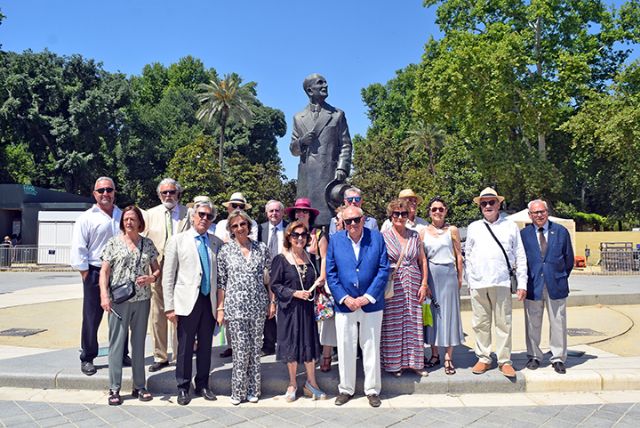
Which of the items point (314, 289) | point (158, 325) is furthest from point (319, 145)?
point (158, 325)

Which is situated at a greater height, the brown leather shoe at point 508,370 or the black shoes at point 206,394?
the brown leather shoe at point 508,370

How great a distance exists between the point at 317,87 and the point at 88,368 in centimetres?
502

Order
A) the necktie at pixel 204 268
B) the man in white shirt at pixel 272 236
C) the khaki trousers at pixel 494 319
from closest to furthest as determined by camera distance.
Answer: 1. the necktie at pixel 204 268
2. the khaki trousers at pixel 494 319
3. the man in white shirt at pixel 272 236

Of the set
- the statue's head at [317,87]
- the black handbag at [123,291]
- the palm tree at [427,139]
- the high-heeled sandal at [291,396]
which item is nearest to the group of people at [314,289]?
the black handbag at [123,291]

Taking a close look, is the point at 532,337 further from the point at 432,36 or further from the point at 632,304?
the point at 432,36

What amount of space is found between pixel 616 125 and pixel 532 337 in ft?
72.4

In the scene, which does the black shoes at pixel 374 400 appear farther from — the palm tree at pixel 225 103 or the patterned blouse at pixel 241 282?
the palm tree at pixel 225 103

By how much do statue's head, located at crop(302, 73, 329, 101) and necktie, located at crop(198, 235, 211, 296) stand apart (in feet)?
12.1

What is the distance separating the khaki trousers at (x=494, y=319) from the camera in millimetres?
5348

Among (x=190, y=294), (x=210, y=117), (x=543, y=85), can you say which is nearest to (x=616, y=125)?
(x=543, y=85)

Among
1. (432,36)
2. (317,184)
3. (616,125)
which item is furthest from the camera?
(432,36)

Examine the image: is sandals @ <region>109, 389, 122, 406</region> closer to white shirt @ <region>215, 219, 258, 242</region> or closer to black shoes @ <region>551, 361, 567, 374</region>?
white shirt @ <region>215, 219, 258, 242</region>

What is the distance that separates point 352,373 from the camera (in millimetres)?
4875

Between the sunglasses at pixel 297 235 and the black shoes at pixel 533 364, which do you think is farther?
A: the black shoes at pixel 533 364
